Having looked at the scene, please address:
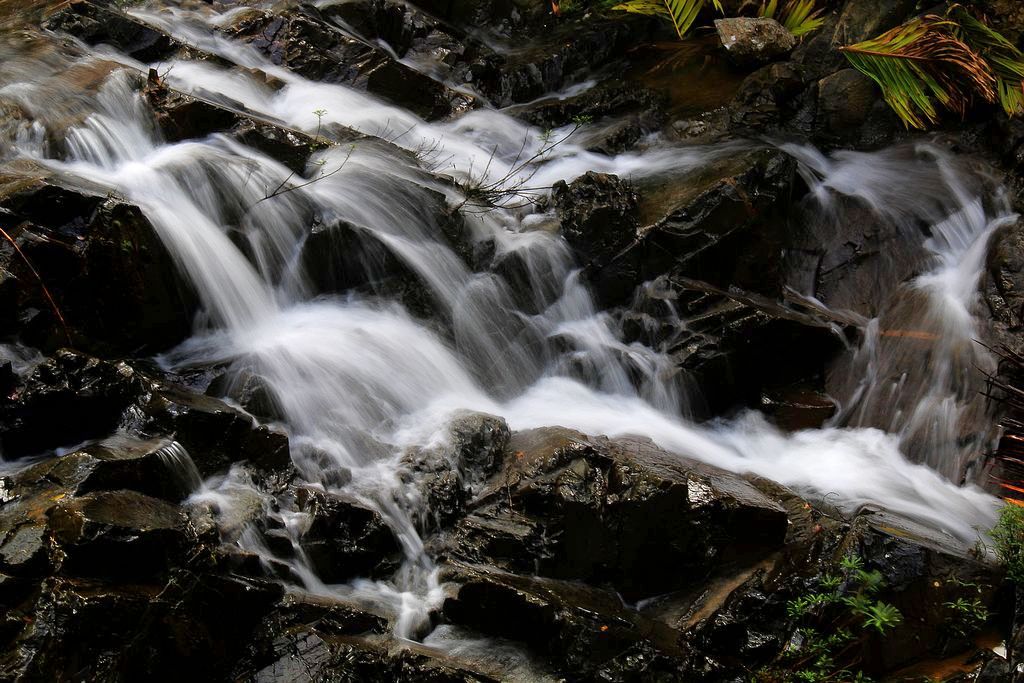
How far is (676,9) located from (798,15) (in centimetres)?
134

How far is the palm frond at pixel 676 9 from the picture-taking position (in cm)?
949

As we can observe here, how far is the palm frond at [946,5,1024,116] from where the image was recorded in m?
7.60

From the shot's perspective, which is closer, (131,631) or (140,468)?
(131,631)

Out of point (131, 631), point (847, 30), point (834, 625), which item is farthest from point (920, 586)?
point (847, 30)

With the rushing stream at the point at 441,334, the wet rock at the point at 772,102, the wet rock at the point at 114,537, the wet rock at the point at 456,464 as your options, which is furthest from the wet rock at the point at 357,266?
the wet rock at the point at 772,102

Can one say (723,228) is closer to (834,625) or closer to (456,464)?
(456,464)

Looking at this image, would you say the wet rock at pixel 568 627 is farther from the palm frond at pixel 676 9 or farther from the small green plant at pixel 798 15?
the palm frond at pixel 676 9

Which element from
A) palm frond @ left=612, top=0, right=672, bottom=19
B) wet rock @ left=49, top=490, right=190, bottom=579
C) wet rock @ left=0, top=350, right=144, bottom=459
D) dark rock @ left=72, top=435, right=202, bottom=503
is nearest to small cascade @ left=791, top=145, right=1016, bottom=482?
palm frond @ left=612, top=0, right=672, bottom=19

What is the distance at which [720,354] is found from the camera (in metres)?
6.25

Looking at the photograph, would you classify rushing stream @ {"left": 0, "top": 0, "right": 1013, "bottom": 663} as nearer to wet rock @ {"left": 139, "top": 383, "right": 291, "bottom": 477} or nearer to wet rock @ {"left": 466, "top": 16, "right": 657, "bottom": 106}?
wet rock @ {"left": 139, "top": 383, "right": 291, "bottom": 477}

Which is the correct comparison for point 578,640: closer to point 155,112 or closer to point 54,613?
point 54,613

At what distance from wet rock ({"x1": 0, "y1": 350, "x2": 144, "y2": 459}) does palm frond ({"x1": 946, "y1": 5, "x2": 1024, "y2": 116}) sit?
24.7ft

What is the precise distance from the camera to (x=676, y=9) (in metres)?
9.53

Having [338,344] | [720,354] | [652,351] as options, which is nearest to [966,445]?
[720,354]
